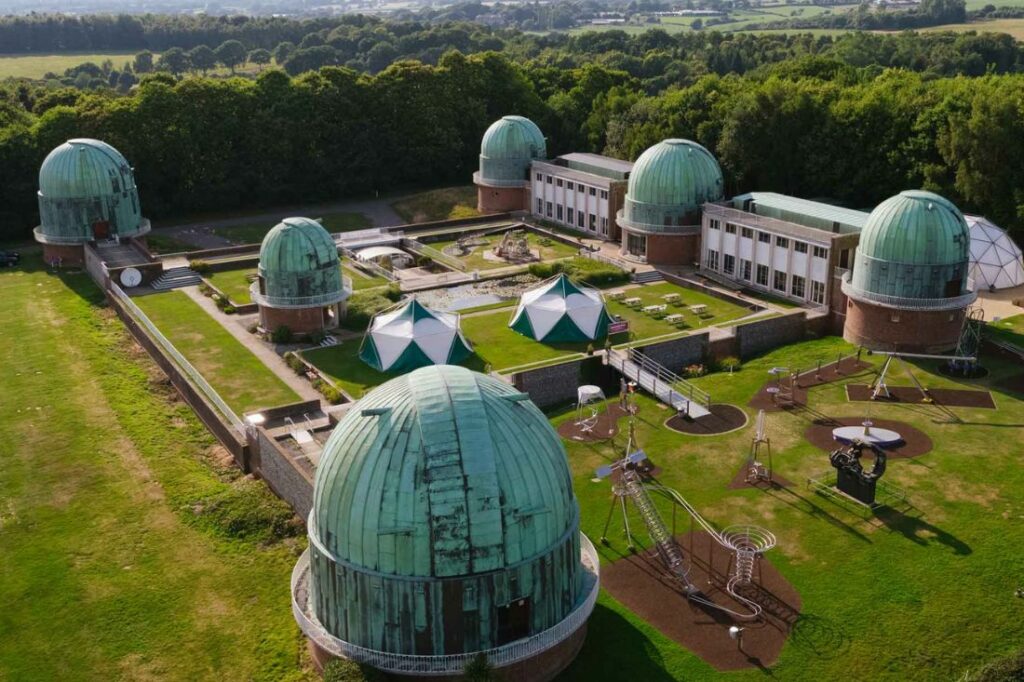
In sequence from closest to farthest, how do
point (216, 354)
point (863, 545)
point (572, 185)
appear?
point (863, 545) < point (216, 354) < point (572, 185)

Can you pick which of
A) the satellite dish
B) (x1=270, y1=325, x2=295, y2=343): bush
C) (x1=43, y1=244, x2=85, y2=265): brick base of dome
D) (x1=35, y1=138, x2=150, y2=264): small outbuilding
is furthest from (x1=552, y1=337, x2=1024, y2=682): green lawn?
(x1=43, y1=244, x2=85, y2=265): brick base of dome

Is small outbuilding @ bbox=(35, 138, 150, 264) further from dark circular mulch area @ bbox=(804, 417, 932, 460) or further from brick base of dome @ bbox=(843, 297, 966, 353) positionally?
dark circular mulch area @ bbox=(804, 417, 932, 460)

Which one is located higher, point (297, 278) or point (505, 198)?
point (297, 278)

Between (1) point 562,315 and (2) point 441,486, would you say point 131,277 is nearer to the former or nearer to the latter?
(1) point 562,315

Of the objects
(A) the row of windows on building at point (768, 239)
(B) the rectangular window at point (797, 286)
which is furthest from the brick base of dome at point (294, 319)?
(B) the rectangular window at point (797, 286)

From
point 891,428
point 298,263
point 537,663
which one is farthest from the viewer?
point 298,263

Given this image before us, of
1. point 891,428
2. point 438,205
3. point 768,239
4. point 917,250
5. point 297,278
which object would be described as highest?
point 917,250

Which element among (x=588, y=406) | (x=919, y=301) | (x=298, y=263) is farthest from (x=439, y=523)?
(x=919, y=301)
